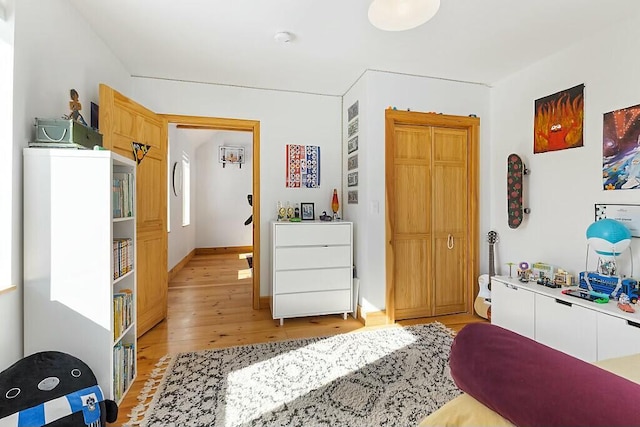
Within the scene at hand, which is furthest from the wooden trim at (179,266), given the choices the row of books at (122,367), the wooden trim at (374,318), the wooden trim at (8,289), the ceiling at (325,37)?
the wooden trim at (8,289)

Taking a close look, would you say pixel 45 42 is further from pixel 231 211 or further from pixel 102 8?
pixel 231 211

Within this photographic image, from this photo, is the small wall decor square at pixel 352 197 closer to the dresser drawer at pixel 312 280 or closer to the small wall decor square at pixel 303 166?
the small wall decor square at pixel 303 166

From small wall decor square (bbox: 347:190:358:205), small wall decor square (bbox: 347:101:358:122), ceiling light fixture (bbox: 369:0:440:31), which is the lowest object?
small wall decor square (bbox: 347:190:358:205)

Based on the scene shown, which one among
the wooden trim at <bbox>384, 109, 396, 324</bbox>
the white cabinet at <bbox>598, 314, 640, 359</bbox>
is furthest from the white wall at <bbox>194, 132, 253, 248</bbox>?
the white cabinet at <bbox>598, 314, 640, 359</bbox>

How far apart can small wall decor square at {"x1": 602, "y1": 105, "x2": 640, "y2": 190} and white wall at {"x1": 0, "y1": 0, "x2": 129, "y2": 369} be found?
3.62 meters

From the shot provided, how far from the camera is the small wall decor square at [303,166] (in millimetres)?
3482

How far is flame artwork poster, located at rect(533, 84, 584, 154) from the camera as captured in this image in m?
2.42

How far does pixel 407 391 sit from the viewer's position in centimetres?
190

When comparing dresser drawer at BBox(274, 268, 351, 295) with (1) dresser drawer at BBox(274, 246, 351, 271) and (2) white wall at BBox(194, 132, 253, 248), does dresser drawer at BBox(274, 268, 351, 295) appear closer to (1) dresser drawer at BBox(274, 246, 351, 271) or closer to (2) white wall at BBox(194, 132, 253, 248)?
(1) dresser drawer at BBox(274, 246, 351, 271)

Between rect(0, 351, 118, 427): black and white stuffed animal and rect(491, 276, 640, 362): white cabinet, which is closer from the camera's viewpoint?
rect(0, 351, 118, 427): black and white stuffed animal

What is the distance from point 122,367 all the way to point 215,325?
44.6 inches

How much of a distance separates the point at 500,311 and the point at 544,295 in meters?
0.47

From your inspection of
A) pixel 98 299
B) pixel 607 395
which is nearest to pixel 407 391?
pixel 607 395

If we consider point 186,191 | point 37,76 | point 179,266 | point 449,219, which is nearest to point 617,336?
point 449,219
